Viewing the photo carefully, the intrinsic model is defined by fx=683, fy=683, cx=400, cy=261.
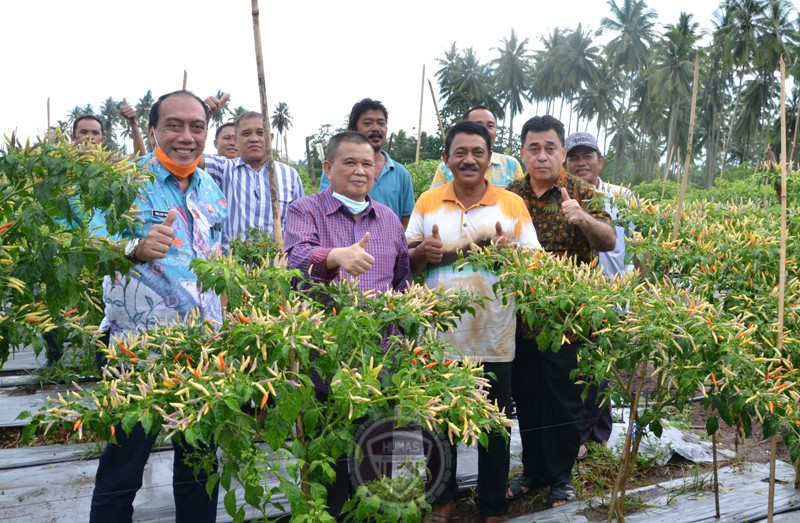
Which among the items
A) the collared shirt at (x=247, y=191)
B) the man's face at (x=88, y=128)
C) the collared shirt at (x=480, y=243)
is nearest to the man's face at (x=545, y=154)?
the collared shirt at (x=480, y=243)

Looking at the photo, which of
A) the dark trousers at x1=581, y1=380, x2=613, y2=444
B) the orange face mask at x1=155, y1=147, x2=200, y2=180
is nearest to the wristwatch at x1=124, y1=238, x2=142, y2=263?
the orange face mask at x1=155, y1=147, x2=200, y2=180

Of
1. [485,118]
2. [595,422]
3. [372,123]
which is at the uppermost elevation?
[485,118]

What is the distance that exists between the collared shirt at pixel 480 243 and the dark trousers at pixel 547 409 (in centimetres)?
29

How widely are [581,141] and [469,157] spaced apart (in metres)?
1.20

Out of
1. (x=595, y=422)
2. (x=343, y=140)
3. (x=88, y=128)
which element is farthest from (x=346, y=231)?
(x=88, y=128)

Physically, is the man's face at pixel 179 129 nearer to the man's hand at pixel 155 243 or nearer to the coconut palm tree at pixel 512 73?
the man's hand at pixel 155 243

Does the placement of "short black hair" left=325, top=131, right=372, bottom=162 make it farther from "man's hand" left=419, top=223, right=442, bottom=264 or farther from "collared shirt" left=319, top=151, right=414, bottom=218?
"collared shirt" left=319, top=151, right=414, bottom=218

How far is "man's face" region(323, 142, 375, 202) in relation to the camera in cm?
294

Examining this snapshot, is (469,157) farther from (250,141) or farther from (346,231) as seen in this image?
(250,141)

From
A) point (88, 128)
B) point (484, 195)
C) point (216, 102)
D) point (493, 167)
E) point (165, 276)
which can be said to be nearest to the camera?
point (165, 276)

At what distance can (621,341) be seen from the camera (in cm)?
238

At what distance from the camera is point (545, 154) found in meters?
3.50

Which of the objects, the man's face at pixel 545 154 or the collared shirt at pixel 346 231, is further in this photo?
the man's face at pixel 545 154

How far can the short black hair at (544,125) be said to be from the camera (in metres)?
3.52
